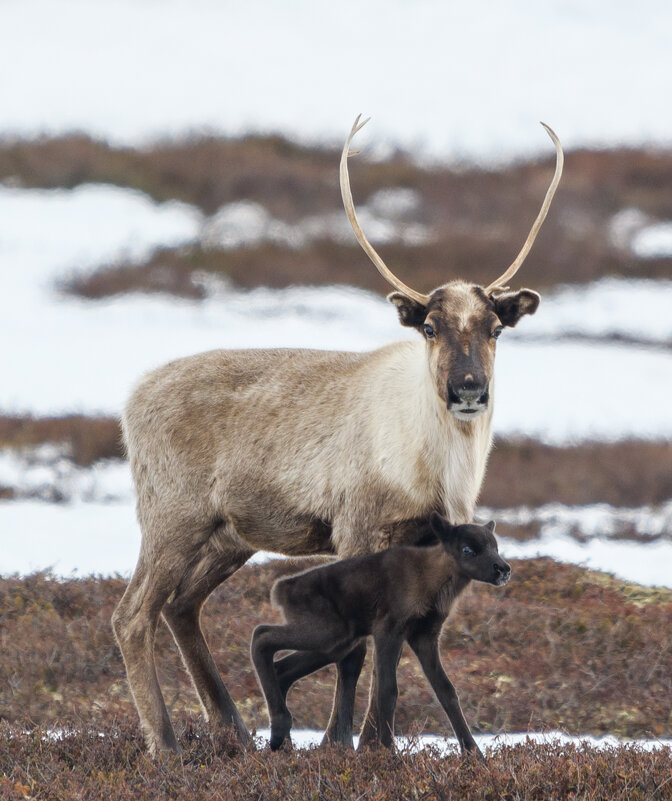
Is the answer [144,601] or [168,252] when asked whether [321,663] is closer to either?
[144,601]

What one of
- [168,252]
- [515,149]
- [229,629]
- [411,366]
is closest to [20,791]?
[411,366]

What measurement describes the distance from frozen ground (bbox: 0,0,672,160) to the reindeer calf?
2560 centimetres

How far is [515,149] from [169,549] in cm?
2554

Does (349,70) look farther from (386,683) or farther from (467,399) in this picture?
(386,683)

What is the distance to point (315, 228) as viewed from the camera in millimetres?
26516

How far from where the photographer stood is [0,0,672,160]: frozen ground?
3200 cm

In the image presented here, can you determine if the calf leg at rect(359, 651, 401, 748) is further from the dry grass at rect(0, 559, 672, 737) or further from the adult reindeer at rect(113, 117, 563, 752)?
the dry grass at rect(0, 559, 672, 737)

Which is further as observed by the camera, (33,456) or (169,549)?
(33,456)

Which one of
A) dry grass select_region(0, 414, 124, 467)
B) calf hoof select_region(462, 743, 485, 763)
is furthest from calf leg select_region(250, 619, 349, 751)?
dry grass select_region(0, 414, 124, 467)

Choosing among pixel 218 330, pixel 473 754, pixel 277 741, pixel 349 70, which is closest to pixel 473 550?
pixel 473 754

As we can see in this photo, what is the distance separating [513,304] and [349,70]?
1301 inches

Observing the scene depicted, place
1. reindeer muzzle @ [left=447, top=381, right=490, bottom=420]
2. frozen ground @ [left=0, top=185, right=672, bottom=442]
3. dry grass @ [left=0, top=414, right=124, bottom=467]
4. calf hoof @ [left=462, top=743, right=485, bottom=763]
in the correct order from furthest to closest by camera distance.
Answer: frozen ground @ [left=0, top=185, right=672, bottom=442], dry grass @ [left=0, top=414, right=124, bottom=467], reindeer muzzle @ [left=447, top=381, right=490, bottom=420], calf hoof @ [left=462, top=743, right=485, bottom=763]

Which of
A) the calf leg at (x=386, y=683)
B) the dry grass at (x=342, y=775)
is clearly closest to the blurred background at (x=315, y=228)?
the dry grass at (x=342, y=775)

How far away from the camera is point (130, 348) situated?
72.2 feet
